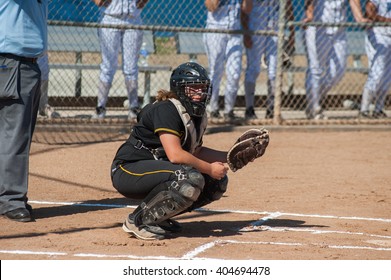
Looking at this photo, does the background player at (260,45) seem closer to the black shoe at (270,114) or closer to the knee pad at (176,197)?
the black shoe at (270,114)

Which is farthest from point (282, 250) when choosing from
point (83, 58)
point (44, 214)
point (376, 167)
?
point (83, 58)

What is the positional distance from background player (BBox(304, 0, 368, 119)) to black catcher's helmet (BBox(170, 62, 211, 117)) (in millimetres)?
6345

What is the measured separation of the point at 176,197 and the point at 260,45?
21.9 ft

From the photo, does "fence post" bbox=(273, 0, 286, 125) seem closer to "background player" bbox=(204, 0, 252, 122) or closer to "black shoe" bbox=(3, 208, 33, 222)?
"background player" bbox=(204, 0, 252, 122)

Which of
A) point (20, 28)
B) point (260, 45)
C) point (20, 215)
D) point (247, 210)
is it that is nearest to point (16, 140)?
point (20, 215)

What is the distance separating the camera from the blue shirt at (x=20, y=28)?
6219 millimetres

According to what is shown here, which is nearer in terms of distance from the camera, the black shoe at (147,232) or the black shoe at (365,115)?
the black shoe at (147,232)

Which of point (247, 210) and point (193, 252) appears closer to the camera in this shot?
point (193, 252)

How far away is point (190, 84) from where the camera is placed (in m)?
5.67

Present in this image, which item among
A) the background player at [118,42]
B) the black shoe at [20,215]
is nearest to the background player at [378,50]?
the background player at [118,42]

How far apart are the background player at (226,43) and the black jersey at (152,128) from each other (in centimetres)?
567

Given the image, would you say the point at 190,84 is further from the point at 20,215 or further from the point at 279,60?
the point at 279,60

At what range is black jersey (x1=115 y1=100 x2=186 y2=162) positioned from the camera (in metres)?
5.56

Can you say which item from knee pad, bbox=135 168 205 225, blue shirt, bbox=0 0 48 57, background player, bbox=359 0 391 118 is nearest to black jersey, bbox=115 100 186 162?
knee pad, bbox=135 168 205 225
